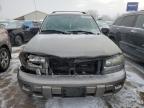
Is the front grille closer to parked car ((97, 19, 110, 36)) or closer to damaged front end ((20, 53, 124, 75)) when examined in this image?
damaged front end ((20, 53, 124, 75))

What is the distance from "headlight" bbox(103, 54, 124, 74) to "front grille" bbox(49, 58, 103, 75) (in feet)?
0.37

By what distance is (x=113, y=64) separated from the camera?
326cm

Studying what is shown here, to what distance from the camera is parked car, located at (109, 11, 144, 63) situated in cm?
575

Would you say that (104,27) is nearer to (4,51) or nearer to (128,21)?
(128,21)

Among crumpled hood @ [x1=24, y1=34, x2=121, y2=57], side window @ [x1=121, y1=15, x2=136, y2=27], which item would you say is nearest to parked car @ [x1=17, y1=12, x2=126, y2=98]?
crumpled hood @ [x1=24, y1=34, x2=121, y2=57]

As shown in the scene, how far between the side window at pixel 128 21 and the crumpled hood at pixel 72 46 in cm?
297

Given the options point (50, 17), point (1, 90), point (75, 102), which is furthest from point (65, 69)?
point (50, 17)

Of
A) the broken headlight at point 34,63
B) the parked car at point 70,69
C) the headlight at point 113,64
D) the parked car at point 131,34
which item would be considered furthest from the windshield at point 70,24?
the parked car at point 131,34

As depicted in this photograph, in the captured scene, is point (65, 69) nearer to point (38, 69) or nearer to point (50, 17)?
point (38, 69)

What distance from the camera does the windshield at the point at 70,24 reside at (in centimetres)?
443

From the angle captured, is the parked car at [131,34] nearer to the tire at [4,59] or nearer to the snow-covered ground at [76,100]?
the snow-covered ground at [76,100]

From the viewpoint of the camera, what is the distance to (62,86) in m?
2.97

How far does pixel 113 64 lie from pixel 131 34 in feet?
10.8

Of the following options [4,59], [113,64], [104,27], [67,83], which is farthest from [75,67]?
[104,27]
